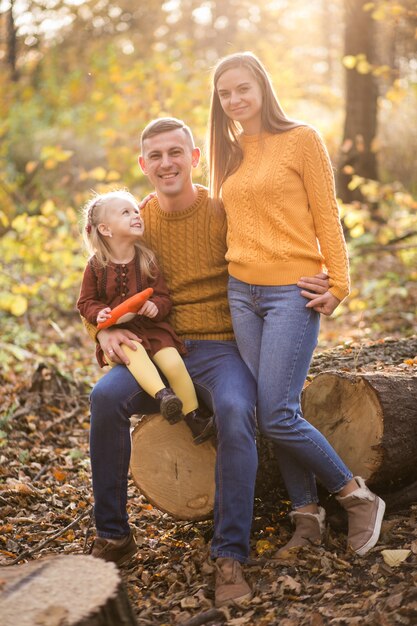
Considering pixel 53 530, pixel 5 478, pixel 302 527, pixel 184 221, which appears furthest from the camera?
pixel 5 478

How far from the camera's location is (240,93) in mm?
3393

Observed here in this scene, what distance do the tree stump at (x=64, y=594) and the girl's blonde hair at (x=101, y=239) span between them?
1452 millimetres

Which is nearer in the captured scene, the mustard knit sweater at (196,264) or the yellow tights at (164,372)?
the yellow tights at (164,372)

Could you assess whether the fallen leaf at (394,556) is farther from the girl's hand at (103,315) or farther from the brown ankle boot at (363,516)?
the girl's hand at (103,315)

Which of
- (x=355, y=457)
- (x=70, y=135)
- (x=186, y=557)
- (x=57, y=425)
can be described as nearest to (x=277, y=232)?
(x=355, y=457)

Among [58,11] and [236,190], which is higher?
[58,11]

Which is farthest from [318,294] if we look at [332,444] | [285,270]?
[332,444]

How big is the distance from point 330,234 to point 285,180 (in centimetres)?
33

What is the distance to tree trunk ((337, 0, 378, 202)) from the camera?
→ 10047mm

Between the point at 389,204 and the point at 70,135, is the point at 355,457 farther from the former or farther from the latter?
the point at 70,135

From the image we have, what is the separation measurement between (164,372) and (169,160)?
1030 millimetres

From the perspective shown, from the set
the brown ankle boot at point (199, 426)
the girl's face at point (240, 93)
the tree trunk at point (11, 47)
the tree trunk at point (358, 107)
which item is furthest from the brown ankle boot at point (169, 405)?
the tree trunk at point (11, 47)

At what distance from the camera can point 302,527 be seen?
3285 mm

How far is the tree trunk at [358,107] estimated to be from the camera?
1005cm
